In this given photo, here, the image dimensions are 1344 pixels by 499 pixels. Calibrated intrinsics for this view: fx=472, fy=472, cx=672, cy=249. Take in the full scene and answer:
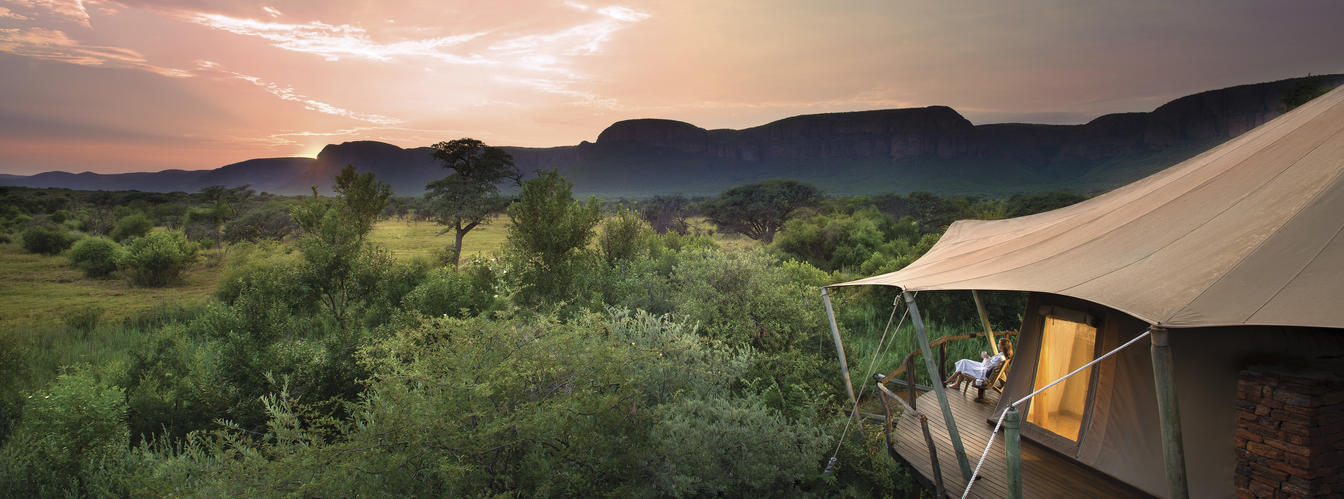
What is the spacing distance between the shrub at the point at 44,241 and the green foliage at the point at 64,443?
23.7 m

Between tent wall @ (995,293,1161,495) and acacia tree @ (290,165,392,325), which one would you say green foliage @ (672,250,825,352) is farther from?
acacia tree @ (290,165,392,325)

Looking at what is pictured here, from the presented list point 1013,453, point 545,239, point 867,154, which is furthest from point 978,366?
point 867,154

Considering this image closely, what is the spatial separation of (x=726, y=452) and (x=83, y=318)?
74.4ft

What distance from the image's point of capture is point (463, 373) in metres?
4.58

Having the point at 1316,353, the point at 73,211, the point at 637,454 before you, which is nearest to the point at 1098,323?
the point at 1316,353

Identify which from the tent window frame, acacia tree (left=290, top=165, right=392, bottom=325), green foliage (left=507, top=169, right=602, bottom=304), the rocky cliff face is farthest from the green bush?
the rocky cliff face

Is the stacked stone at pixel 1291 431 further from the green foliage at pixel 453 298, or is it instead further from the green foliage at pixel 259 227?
the green foliage at pixel 259 227

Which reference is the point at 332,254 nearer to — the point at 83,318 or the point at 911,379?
the point at 83,318

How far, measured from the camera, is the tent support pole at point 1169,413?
3088 millimetres

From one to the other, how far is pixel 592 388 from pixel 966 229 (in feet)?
27.0

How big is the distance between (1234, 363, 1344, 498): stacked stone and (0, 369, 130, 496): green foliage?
40.8ft

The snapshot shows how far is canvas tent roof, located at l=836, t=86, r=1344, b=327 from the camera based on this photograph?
3139 millimetres

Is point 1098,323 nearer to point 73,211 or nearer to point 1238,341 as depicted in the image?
point 1238,341

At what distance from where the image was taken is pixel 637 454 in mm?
4617
